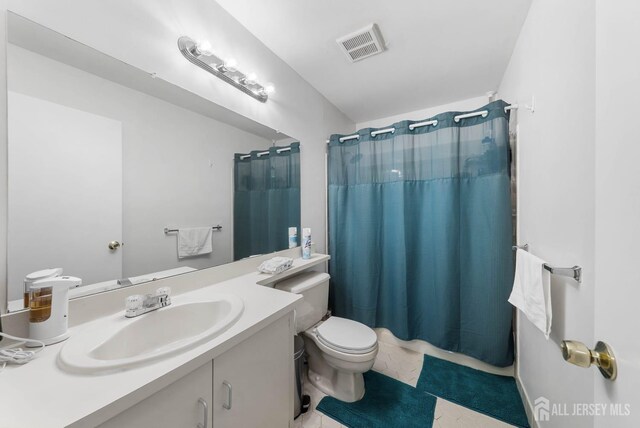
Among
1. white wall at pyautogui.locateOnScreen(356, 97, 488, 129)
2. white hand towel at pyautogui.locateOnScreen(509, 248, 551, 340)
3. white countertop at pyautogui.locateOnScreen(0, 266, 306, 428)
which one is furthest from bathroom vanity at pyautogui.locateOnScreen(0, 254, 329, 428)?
white wall at pyautogui.locateOnScreen(356, 97, 488, 129)

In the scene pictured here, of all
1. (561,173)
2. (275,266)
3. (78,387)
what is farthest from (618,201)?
(275,266)

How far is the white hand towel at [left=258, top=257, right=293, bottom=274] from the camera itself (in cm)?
137

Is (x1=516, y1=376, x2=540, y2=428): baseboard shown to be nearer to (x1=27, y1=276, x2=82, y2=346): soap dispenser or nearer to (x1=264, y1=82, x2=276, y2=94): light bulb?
(x1=27, y1=276, x2=82, y2=346): soap dispenser

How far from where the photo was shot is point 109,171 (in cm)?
90

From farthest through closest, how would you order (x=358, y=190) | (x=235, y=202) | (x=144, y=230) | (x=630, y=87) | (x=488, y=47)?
1. (x=358, y=190)
2. (x=488, y=47)
3. (x=235, y=202)
4. (x=144, y=230)
5. (x=630, y=87)

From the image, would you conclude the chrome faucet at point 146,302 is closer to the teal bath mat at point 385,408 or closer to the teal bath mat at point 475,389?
the teal bath mat at point 385,408

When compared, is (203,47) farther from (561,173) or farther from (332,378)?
(332,378)

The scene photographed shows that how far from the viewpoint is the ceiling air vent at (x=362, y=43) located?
144 centimetres

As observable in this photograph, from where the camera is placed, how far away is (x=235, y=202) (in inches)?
55.1

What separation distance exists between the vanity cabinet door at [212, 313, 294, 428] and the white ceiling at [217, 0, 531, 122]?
1659 millimetres

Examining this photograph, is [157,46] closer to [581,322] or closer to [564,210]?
[564,210]

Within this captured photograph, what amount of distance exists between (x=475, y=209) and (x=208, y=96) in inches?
73.5

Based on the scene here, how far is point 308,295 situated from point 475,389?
125cm

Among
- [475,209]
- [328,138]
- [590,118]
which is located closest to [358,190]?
[328,138]
